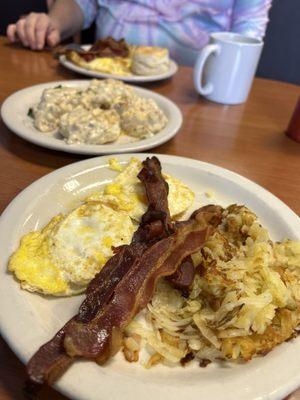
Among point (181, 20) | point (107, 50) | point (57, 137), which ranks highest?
point (181, 20)

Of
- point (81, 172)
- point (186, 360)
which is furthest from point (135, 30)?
point (186, 360)

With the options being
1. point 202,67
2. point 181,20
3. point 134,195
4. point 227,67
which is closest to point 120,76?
point 202,67

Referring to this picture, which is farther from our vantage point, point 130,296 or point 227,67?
point 227,67

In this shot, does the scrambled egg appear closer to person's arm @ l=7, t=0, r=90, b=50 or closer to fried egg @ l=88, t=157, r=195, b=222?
fried egg @ l=88, t=157, r=195, b=222

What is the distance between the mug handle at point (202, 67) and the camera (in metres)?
1.65

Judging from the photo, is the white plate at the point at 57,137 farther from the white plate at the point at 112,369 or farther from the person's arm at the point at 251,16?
the person's arm at the point at 251,16

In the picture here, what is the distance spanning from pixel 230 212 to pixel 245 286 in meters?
0.24

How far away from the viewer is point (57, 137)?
129 centimetres

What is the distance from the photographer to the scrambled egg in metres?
0.74

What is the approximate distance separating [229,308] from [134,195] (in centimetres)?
42

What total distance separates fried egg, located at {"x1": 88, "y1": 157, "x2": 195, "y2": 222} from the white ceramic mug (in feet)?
2.66

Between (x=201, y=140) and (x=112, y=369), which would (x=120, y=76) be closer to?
(x=201, y=140)

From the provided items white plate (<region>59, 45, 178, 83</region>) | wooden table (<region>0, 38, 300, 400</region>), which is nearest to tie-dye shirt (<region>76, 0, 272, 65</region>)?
wooden table (<region>0, 38, 300, 400</region>)

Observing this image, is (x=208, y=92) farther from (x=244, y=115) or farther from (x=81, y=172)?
(x=81, y=172)
